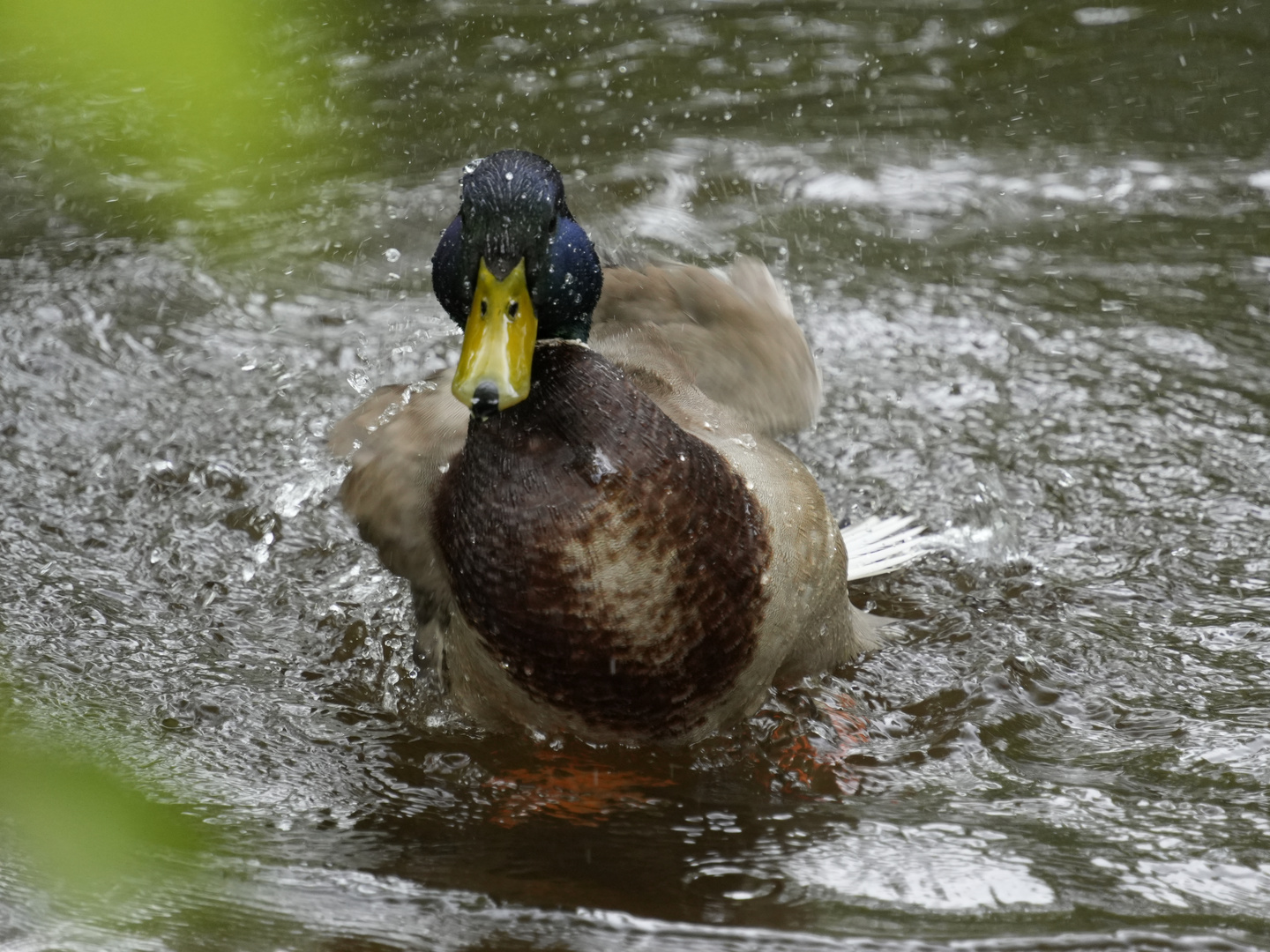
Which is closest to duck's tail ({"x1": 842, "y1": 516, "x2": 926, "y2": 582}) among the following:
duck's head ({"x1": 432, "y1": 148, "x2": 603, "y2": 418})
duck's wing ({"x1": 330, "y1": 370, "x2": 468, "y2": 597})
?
duck's wing ({"x1": 330, "y1": 370, "x2": 468, "y2": 597})

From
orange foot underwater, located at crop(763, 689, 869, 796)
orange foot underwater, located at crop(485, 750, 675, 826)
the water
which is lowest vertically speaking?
orange foot underwater, located at crop(763, 689, 869, 796)

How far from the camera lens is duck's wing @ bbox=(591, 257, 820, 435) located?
3.63m

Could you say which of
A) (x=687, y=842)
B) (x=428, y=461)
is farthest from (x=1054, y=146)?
(x=687, y=842)

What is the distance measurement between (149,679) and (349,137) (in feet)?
10.6

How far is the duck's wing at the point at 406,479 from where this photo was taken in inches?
125

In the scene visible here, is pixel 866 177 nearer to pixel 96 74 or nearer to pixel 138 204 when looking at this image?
pixel 138 204

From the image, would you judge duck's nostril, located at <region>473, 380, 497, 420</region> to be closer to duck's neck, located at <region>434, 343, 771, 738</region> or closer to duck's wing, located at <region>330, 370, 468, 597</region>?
duck's neck, located at <region>434, 343, 771, 738</region>

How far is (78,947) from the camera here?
6.88ft

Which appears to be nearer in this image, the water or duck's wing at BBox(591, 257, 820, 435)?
the water

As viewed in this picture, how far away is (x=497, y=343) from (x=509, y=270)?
148 mm

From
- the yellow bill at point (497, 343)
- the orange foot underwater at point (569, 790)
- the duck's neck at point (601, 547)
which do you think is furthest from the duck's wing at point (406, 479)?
the yellow bill at point (497, 343)

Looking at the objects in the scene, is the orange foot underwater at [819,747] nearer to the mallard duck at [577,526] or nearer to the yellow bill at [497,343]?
the mallard duck at [577,526]

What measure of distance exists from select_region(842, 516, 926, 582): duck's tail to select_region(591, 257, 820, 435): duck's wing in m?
0.35

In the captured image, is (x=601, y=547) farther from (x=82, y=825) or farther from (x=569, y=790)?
(x=82, y=825)
